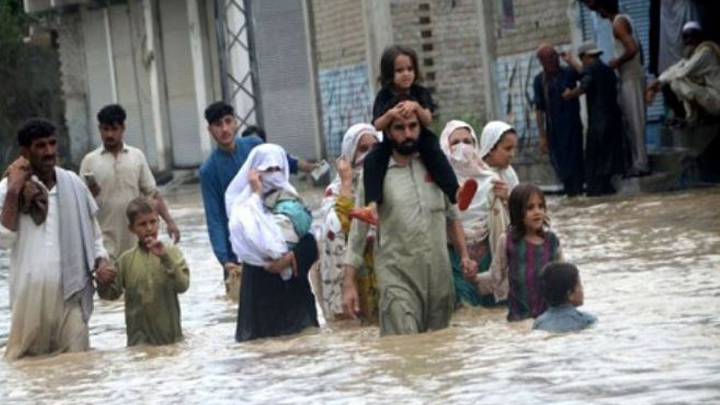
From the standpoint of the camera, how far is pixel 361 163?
11.4m

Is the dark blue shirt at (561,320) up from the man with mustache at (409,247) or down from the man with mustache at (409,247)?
down

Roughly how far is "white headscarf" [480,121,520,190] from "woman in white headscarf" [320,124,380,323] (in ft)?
2.12

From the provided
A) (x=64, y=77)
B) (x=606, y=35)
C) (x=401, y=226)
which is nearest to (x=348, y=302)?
(x=401, y=226)

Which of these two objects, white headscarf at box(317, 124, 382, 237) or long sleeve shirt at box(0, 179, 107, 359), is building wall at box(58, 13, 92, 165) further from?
long sleeve shirt at box(0, 179, 107, 359)

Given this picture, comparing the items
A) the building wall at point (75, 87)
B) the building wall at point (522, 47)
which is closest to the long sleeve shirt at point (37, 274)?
the building wall at point (522, 47)

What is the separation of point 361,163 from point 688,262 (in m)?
3.13

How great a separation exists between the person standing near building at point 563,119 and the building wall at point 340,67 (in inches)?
343

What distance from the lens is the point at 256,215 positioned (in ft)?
37.6

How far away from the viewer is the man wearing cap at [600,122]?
21000 mm

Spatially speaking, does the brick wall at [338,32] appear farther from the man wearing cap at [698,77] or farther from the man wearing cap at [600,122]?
the man wearing cap at [698,77]

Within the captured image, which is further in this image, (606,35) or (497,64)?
(497,64)

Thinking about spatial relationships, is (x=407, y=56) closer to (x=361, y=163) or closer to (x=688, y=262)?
(x=361, y=163)

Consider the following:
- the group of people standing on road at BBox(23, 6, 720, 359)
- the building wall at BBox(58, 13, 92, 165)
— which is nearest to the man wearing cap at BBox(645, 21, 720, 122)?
the group of people standing on road at BBox(23, 6, 720, 359)

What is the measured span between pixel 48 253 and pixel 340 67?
21531 millimetres
